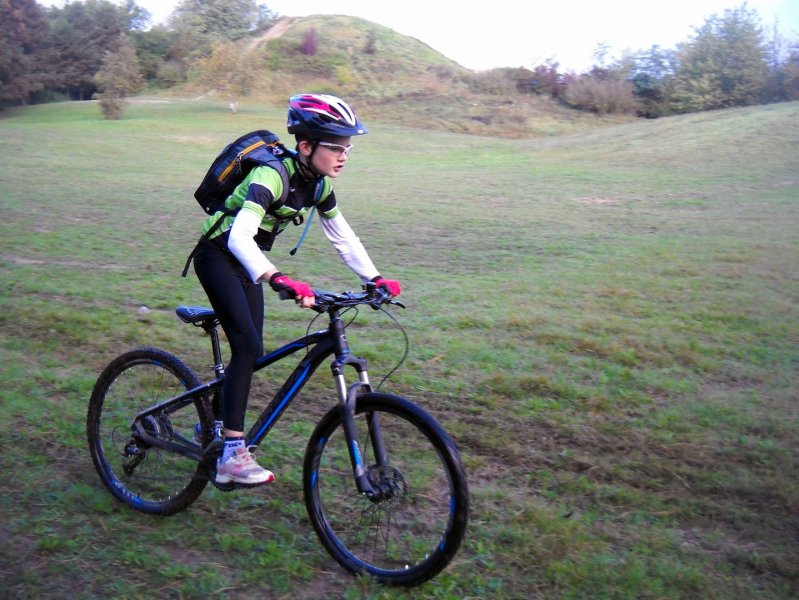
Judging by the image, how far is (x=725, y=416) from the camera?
5.80m

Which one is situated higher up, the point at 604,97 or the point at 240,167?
the point at 604,97

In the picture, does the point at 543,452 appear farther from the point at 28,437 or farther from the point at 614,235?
the point at 614,235

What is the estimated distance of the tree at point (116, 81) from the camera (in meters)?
35.6

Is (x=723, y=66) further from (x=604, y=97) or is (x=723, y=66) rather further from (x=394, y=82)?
(x=394, y=82)

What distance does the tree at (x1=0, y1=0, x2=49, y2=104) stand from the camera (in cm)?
4028

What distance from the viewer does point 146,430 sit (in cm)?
452

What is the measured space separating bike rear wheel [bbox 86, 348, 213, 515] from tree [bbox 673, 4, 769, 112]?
39.8m

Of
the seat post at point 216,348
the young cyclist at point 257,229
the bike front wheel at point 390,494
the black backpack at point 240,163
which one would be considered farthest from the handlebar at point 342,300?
the seat post at point 216,348

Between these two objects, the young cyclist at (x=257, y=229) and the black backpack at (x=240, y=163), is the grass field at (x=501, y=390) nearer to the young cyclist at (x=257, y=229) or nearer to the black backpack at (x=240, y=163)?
the young cyclist at (x=257, y=229)

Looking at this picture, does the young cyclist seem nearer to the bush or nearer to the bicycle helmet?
the bicycle helmet

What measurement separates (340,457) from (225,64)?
1578 inches

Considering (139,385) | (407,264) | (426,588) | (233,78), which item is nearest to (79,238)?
(407,264)

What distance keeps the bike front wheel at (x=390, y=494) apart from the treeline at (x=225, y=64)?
35744 mm

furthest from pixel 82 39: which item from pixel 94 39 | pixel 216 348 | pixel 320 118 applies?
pixel 320 118
